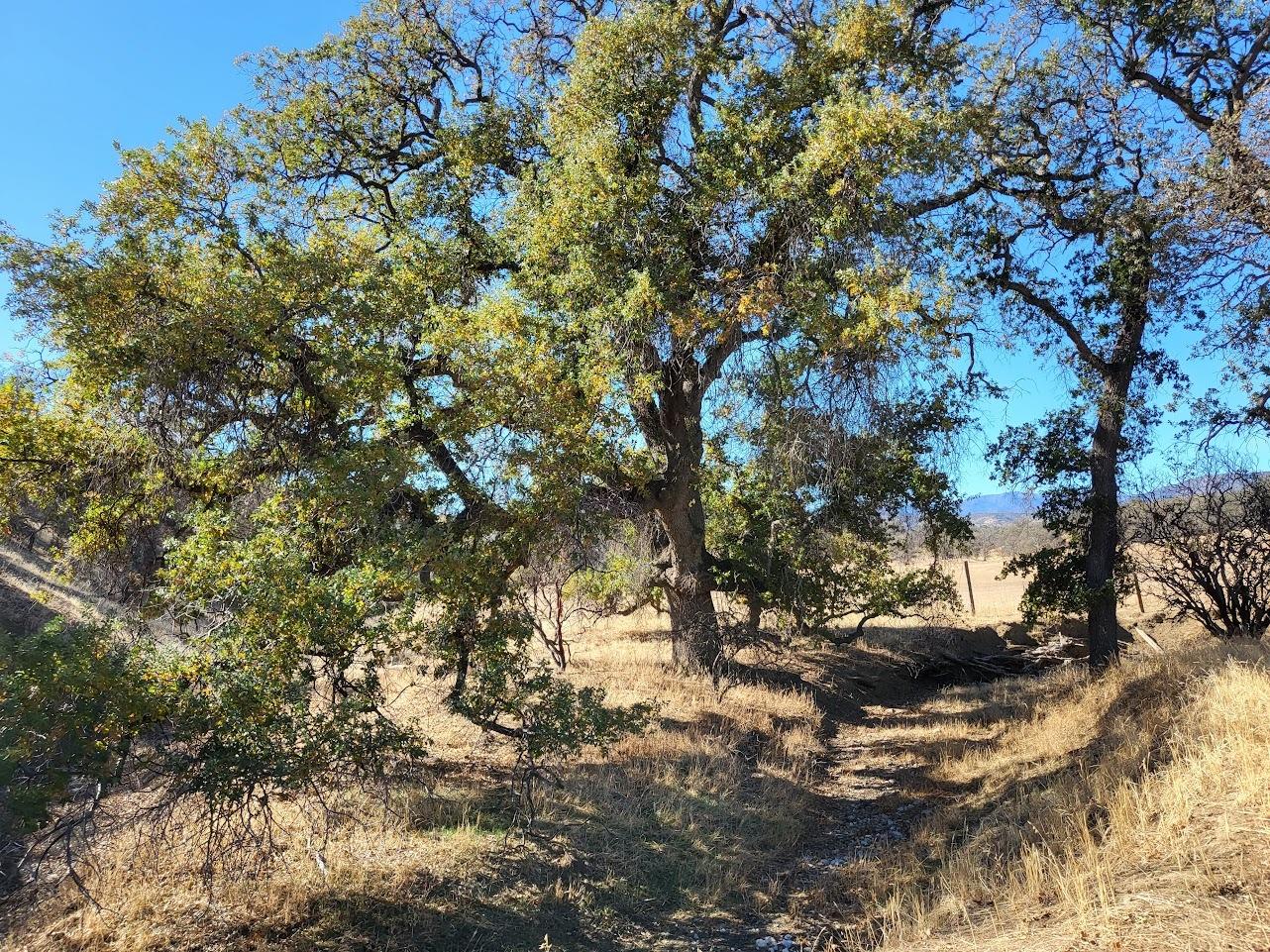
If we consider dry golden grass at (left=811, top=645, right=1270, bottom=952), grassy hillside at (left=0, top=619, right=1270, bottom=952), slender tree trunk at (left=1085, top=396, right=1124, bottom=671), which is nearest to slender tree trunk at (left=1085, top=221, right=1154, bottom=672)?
slender tree trunk at (left=1085, top=396, right=1124, bottom=671)

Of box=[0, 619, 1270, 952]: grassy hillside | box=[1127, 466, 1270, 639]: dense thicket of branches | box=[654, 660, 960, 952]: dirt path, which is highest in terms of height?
box=[1127, 466, 1270, 639]: dense thicket of branches

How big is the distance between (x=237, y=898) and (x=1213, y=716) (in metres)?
9.34

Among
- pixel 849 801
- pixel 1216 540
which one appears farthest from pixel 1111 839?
pixel 1216 540

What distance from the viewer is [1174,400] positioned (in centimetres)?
1391

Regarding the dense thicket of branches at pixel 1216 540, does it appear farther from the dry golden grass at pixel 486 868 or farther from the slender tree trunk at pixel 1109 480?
the dry golden grass at pixel 486 868

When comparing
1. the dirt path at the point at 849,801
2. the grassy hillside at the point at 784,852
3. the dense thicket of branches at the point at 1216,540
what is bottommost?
the dirt path at the point at 849,801

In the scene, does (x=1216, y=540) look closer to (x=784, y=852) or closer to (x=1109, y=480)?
(x=1109, y=480)

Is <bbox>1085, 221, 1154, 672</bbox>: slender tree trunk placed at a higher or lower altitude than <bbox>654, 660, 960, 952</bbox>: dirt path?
higher

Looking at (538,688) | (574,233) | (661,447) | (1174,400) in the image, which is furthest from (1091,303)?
(538,688)

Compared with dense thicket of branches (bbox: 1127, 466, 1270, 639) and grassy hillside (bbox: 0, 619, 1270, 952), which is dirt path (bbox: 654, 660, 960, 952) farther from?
dense thicket of branches (bbox: 1127, 466, 1270, 639)

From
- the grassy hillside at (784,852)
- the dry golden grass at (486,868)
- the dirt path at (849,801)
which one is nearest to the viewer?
the grassy hillside at (784,852)

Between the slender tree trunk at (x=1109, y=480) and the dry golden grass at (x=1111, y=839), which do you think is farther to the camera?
the slender tree trunk at (x=1109, y=480)

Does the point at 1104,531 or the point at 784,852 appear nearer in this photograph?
the point at 784,852

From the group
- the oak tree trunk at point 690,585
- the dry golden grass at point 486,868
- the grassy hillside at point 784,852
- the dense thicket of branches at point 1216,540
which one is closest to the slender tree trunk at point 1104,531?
the dense thicket of branches at point 1216,540
